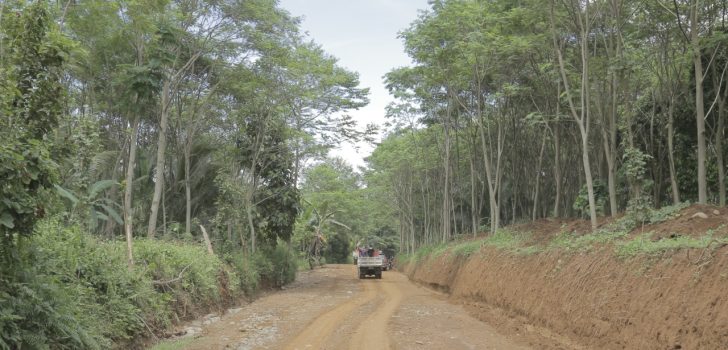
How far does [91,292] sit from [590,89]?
1479cm

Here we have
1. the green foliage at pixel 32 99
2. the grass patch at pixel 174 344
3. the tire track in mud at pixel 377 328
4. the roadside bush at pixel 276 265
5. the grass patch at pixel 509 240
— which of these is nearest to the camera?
the green foliage at pixel 32 99

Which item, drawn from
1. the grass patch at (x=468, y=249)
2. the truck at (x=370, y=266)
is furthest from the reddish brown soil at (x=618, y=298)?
the truck at (x=370, y=266)

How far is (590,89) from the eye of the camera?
16.1 m

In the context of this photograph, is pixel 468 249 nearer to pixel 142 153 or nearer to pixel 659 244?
pixel 659 244

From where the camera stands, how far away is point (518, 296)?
1171cm

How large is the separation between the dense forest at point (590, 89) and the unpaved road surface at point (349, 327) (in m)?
4.42

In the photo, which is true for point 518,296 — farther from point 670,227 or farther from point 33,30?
point 33,30

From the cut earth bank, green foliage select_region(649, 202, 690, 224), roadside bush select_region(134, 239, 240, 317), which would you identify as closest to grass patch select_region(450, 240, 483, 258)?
the cut earth bank

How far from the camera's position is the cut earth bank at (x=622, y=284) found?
622cm

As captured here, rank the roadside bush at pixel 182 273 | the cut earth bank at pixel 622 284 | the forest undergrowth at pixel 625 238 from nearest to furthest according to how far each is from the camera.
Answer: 1. the cut earth bank at pixel 622 284
2. the forest undergrowth at pixel 625 238
3. the roadside bush at pixel 182 273

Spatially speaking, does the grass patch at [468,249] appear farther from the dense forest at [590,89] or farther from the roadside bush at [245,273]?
the roadside bush at [245,273]

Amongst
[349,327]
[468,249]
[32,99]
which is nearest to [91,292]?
[32,99]

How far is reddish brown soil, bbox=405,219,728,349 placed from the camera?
6.11 m

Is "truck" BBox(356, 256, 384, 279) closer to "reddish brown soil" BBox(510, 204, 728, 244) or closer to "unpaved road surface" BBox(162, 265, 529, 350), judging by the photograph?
"unpaved road surface" BBox(162, 265, 529, 350)
